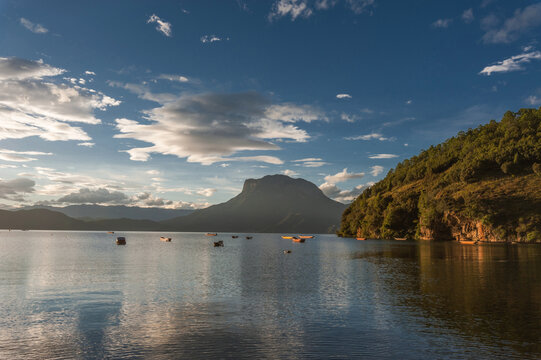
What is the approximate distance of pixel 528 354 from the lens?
806 inches

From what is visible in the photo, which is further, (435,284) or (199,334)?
(435,284)

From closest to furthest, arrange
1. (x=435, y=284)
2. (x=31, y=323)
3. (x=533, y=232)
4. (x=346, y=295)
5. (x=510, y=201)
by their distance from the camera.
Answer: (x=31, y=323) → (x=346, y=295) → (x=435, y=284) → (x=533, y=232) → (x=510, y=201)

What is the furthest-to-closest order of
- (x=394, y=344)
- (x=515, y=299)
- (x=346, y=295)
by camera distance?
(x=346, y=295), (x=515, y=299), (x=394, y=344)

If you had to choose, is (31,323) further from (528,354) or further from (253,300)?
(528,354)

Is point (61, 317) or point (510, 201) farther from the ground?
point (510, 201)

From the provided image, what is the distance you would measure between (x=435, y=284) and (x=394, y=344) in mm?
28072

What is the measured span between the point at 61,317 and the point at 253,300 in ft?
56.2

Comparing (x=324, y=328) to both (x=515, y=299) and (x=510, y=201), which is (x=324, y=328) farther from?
(x=510, y=201)

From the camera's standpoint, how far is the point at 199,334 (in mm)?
24953

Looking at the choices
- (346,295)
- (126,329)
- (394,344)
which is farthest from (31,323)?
(346,295)

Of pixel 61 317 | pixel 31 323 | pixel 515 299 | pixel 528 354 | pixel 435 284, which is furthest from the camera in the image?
pixel 435 284

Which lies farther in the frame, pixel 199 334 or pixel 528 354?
pixel 199 334

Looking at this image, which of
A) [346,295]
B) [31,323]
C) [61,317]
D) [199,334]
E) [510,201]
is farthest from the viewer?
[510,201]

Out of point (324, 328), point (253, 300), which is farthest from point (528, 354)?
point (253, 300)
